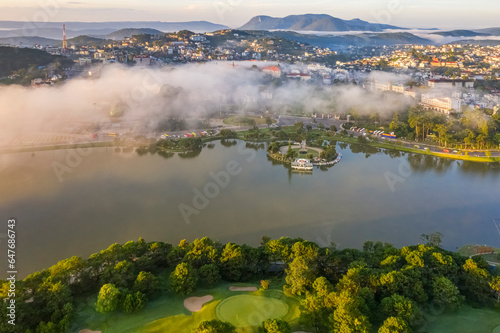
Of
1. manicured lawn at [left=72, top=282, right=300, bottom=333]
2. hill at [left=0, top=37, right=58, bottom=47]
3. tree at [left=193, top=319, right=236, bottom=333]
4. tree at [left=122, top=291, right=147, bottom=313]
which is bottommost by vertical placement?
manicured lawn at [left=72, top=282, right=300, bottom=333]

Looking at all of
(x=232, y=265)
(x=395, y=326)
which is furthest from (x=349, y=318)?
(x=232, y=265)

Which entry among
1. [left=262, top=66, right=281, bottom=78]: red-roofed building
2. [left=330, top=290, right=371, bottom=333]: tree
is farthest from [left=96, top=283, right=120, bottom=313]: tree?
[left=262, top=66, right=281, bottom=78]: red-roofed building

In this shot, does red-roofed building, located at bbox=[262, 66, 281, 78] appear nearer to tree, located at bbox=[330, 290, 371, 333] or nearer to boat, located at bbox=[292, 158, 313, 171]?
boat, located at bbox=[292, 158, 313, 171]

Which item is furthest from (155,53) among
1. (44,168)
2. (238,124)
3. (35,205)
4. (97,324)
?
(97,324)

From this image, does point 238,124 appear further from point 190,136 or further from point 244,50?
point 244,50

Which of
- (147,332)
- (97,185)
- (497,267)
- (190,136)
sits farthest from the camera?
(190,136)

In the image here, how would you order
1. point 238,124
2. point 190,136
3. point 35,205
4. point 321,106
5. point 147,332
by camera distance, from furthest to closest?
point 321,106 → point 238,124 → point 190,136 → point 35,205 → point 147,332
